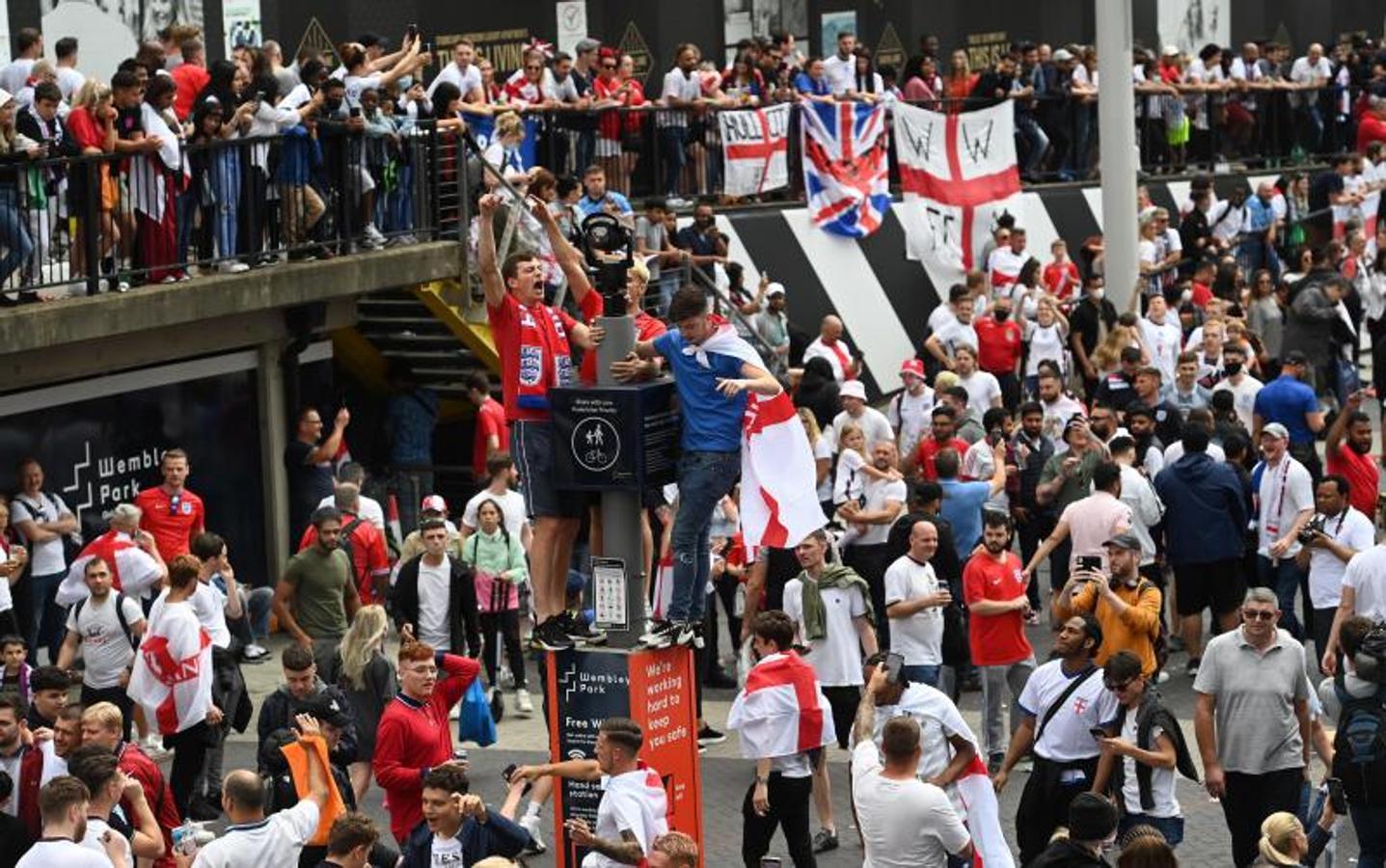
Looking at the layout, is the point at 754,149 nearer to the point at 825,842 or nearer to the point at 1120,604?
the point at 1120,604

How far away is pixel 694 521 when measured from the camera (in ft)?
41.3

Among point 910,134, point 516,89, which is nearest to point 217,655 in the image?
point 516,89

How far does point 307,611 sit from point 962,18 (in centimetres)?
2241

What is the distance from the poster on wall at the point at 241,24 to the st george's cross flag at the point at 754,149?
4606mm

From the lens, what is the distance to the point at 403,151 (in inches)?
853

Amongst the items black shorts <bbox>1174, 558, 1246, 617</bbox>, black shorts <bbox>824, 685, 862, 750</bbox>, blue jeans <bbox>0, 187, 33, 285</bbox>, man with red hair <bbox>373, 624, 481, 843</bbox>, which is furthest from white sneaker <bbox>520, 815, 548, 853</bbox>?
blue jeans <bbox>0, 187, 33, 285</bbox>

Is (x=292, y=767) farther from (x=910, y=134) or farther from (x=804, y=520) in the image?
(x=910, y=134)

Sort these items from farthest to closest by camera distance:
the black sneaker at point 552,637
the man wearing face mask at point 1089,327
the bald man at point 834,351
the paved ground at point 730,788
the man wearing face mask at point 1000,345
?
1. the man wearing face mask at point 1089,327
2. the man wearing face mask at point 1000,345
3. the bald man at point 834,351
4. the paved ground at point 730,788
5. the black sneaker at point 552,637

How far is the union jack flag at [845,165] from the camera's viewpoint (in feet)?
90.2

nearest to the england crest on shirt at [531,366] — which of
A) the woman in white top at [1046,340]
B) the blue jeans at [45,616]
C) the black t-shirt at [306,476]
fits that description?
the blue jeans at [45,616]

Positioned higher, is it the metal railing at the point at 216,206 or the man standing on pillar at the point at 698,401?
the metal railing at the point at 216,206

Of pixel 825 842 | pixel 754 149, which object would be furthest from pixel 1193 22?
pixel 825 842

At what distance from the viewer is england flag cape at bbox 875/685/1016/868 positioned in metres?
12.3

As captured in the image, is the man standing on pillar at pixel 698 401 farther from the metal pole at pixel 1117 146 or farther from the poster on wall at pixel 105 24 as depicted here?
the metal pole at pixel 1117 146
